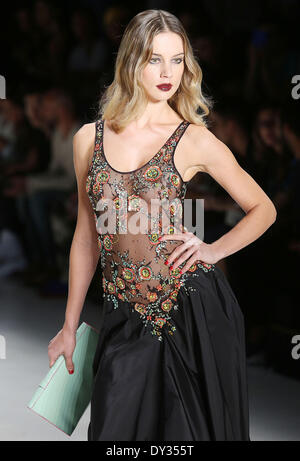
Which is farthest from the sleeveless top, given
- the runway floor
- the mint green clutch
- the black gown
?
the runway floor

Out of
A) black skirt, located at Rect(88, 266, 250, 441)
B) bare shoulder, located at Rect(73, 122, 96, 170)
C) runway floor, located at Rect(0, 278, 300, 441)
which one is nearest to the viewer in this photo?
black skirt, located at Rect(88, 266, 250, 441)

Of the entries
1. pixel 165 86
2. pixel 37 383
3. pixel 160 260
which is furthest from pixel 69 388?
pixel 37 383

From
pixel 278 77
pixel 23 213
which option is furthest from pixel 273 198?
pixel 23 213

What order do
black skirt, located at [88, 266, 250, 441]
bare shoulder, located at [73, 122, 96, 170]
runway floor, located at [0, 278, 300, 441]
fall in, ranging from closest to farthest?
black skirt, located at [88, 266, 250, 441] → bare shoulder, located at [73, 122, 96, 170] → runway floor, located at [0, 278, 300, 441]

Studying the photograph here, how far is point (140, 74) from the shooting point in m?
1.99

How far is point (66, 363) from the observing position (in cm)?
214

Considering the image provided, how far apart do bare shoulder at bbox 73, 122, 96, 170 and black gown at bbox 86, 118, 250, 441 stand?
3 centimetres

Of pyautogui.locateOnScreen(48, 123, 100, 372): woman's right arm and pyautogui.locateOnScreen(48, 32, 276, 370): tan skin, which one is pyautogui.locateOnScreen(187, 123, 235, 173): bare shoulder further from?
pyautogui.locateOnScreen(48, 123, 100, 372): woman's right arm

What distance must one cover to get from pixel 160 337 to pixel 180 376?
10 cm

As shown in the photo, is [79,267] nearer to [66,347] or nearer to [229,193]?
[66,347]

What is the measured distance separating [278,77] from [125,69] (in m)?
2.33

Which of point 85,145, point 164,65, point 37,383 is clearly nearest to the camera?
point 164,65

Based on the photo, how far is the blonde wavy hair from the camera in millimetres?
1970

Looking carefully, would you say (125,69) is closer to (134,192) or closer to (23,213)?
(134,192)
